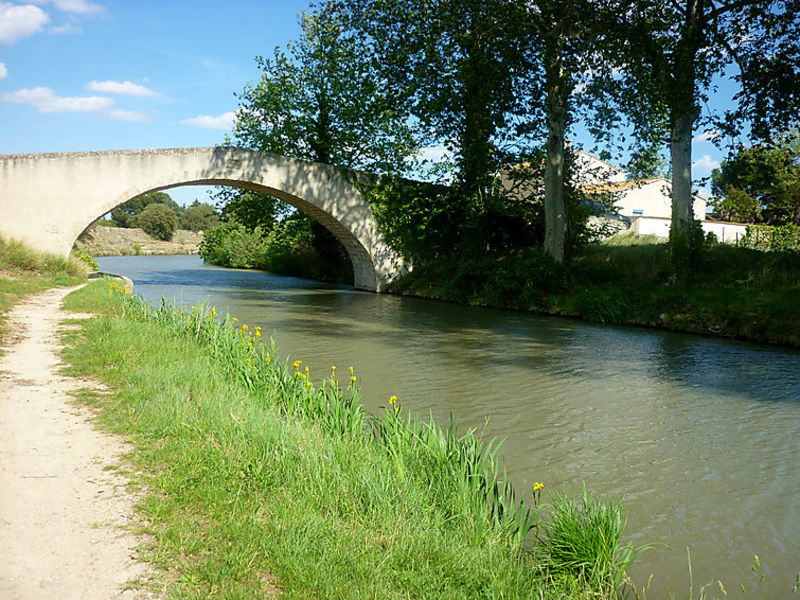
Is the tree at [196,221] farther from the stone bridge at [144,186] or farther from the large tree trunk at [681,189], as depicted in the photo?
the large tree trunk at [681,189]

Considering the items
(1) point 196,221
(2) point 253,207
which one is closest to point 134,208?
(1) point 196,221

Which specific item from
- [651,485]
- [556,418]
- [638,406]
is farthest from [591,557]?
[638,406]

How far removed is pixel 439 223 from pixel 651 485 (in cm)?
1650

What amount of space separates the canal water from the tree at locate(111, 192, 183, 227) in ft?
217

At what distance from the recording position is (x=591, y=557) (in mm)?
2777

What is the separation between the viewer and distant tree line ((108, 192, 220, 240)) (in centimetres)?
7088

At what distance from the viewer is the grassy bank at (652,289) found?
1087 centimetres

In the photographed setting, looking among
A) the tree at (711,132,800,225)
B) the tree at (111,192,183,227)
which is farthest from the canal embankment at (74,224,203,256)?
the tree at (711,132,800,225)

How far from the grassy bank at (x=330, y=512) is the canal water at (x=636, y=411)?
54 cm

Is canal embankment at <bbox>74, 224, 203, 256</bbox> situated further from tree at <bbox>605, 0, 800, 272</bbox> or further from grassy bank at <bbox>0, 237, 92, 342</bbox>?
tree at <bbox>605, 0, 800, 272</bbox>

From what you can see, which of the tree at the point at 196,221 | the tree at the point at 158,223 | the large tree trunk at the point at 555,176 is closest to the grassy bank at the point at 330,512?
the large tree trunk at the point at 555,176

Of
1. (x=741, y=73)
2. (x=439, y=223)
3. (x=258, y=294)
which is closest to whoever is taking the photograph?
(x=741, y=73)

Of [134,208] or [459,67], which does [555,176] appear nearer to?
[459,67]

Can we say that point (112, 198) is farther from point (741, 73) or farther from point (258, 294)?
point (741, 73)
